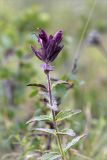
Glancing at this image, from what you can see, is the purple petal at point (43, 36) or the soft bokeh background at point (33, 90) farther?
the soft bokeh background at point (33, 90)

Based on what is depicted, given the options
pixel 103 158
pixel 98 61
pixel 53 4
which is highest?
pixel 53 4

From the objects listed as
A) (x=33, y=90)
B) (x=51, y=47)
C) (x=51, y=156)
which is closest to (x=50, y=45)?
(x=51, y=47)

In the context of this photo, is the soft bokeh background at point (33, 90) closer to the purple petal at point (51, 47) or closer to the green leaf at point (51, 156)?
the green leaf at point (51, 156)

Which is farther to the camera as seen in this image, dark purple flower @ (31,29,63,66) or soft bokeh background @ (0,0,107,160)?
soft bokeh background @ (0,0,107,160)

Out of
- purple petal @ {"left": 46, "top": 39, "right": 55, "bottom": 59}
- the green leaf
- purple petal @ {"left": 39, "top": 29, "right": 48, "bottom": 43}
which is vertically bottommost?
the green leaf

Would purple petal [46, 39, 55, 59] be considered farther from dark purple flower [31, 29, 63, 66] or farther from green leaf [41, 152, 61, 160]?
green leaf [41, 152, 61, 160]

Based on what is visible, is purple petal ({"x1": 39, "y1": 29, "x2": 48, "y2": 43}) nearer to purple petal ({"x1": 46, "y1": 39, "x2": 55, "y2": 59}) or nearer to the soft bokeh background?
purple petal ({"x1": 46, "y1": 39, "x2": 55, "y2": 59})

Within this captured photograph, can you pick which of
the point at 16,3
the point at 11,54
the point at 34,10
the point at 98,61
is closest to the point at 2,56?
the point at 11,54

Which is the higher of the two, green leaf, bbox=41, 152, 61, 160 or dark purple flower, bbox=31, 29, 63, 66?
dark purple flower, bbox=31, 29, 63, 66

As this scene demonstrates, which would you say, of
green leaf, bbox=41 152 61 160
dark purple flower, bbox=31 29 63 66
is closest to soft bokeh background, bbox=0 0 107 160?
green leaf, bbox=41 152 61 160

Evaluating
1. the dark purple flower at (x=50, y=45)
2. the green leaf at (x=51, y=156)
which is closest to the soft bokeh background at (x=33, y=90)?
the green leaf at (x=51, y=156)

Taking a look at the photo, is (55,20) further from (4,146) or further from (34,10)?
(4,146)
